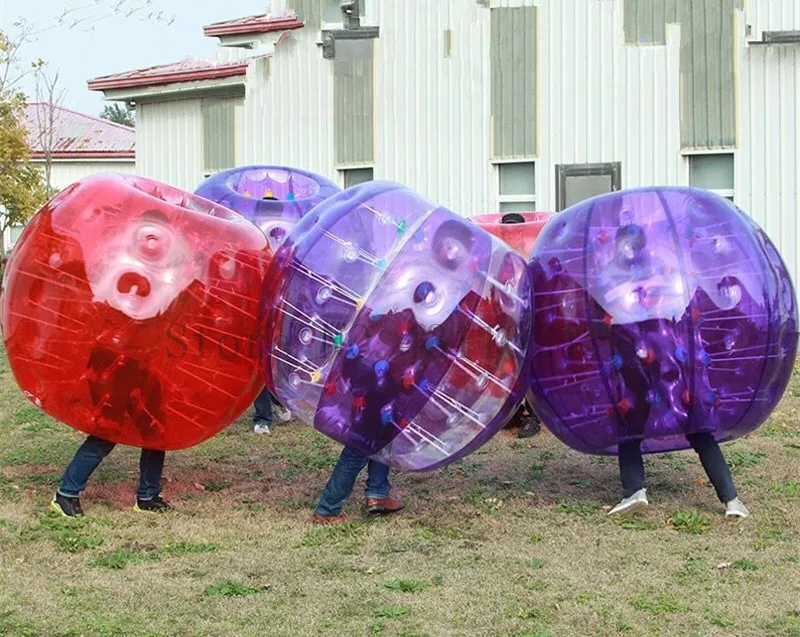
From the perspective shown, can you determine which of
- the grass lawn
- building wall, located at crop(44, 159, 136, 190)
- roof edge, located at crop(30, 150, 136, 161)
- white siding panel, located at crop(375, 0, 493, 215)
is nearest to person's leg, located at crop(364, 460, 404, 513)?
the grass lawn

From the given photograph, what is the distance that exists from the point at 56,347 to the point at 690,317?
347cm

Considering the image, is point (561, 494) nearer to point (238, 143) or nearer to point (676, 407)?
point (676, 407)

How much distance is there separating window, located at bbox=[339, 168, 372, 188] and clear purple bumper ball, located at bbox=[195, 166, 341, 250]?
7490 mm

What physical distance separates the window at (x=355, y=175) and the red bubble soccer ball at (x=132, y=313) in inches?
446

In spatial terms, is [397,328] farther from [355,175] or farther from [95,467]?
[355,175]

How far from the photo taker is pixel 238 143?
19.6 meters

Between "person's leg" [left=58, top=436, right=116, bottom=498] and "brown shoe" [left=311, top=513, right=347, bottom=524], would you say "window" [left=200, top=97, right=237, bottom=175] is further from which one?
"brown shoe" [left=311, top=513, right=347, bottom=524]

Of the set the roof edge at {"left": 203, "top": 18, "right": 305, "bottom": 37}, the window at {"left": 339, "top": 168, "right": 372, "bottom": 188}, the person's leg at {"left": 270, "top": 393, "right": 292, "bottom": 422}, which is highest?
the roof edge at {"left": 203, "top": 18, "right": 305, "bottom": 37}

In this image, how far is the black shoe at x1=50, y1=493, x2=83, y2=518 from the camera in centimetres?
782

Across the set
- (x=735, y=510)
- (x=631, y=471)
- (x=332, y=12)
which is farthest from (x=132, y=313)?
(x=332, y=12)

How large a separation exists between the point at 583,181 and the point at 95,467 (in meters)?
10.6

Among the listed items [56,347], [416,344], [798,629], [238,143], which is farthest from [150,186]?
[238,143]

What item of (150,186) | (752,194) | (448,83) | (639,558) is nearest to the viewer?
(639,558)

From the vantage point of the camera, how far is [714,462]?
753 centimetres
